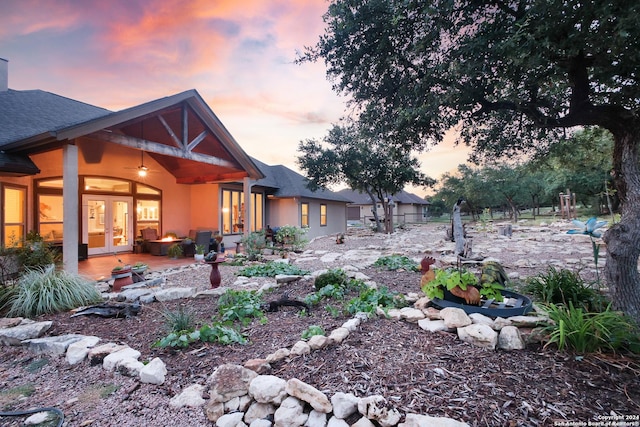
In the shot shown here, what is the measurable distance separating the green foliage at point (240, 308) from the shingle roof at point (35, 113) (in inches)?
211

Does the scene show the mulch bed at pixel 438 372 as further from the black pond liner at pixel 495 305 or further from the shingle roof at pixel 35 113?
the shingle roof at pixel 35 113

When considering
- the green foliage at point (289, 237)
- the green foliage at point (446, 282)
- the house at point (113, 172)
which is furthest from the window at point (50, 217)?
the green foliage at point (446, 282)

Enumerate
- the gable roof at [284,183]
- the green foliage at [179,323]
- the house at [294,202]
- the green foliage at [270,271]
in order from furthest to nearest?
1. the house at [294,202]
2. the gable roof at [284,183]
3. the green foliage at [270,271]
4. the green foliage at [179,323]

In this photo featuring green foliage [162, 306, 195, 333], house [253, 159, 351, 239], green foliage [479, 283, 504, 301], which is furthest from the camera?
house [253, 159, 351, 239]

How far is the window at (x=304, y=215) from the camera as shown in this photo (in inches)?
622

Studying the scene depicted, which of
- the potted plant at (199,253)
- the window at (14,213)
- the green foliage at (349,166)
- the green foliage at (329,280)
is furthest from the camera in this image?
the green foliage at (349,166)

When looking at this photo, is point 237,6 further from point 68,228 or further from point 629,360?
point 629,360

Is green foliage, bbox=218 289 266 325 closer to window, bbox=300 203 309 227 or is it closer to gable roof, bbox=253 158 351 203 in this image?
gable roof, bbox=253 158 351 203

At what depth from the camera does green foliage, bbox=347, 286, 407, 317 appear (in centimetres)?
341

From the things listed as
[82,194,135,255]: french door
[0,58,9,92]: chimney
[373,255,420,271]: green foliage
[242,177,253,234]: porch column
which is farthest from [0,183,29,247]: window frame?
[373,255,420,271]: green foliage

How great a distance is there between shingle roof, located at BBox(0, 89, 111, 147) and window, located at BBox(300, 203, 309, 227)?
9432 mm

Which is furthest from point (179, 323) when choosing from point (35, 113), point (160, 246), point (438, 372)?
point (35, 113)

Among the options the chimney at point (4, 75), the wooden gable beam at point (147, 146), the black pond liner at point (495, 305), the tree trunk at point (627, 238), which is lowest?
the black pond liner at point (495, 305)

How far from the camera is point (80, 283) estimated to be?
15.1 feet
